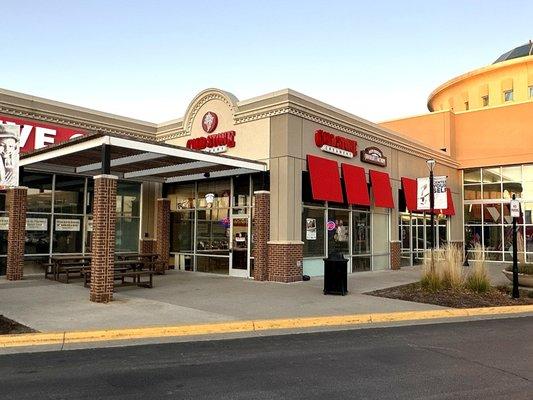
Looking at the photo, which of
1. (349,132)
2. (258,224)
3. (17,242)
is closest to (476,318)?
(258,224)

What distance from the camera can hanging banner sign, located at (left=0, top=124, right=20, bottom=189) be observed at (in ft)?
29.5

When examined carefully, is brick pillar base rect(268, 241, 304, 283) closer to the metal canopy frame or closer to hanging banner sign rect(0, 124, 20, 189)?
the metal canopy frame

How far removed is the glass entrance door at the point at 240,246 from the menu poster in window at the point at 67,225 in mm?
5606

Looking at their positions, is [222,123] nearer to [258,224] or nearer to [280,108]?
[280,108]

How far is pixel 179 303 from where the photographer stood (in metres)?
11.6

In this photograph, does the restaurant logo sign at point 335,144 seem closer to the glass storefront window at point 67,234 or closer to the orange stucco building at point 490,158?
the glass storefront window at point 67,234

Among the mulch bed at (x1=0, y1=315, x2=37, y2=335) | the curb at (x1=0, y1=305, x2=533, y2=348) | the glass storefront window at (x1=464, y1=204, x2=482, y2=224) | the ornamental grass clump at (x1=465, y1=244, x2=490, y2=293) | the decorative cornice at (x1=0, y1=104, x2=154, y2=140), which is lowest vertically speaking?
the curb at (x1=0, y1=305, x2=533, y2=348)

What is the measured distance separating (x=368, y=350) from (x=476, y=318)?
456 centimetres

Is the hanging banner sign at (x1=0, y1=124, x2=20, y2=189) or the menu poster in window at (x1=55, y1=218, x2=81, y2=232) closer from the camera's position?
the hanging banner sign at (x1=0, y1=124, x2=20, y2=189)

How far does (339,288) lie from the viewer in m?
13.3

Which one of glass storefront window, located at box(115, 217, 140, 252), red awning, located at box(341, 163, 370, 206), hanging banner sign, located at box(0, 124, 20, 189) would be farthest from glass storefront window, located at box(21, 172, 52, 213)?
red awning, located at box(341, 163, 370, 206)

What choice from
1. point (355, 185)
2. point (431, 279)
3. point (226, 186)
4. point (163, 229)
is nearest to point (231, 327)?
point (431, 279)

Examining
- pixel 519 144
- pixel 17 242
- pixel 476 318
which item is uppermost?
pixel 519 144

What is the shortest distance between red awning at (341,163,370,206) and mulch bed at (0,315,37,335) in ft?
39.9
